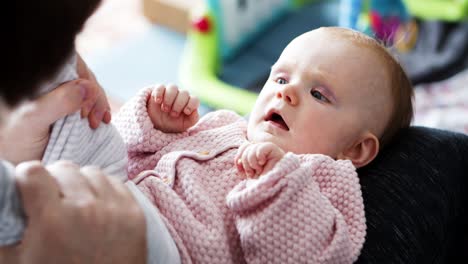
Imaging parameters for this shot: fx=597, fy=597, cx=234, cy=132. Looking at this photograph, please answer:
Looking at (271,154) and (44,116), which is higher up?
(44,116)

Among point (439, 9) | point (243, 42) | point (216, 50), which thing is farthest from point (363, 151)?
point (439, 9)

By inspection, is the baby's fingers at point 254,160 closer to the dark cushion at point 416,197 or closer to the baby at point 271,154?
the baby at point 271,154

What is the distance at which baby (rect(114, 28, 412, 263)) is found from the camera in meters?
0.86

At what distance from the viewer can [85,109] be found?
0.80 meters

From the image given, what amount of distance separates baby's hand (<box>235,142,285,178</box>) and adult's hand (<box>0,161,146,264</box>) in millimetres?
247

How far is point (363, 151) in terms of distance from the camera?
109 cm

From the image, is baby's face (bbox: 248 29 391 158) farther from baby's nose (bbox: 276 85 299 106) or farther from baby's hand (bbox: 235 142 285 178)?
baby's hand (bbox: 235 142 285 178)

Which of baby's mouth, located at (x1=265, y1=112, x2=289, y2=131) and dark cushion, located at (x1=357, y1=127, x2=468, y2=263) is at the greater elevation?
baby's mouth, located at (x1=265, y1=112, x2=289, y2=131)

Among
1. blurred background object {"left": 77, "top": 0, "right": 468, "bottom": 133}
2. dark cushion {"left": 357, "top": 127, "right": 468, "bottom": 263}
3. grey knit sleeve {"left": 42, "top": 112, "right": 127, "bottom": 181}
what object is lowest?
blurred background object {"left": 77, "top": 0, "right": 468, "bottom": 133}

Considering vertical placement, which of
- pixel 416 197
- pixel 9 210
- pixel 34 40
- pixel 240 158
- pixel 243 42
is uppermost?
pixel 34 40

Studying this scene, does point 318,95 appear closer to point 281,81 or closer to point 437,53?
point 281,81

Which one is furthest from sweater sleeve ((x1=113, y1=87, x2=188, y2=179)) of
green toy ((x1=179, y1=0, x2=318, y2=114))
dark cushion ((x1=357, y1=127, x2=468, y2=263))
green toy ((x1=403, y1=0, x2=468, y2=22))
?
green toy ((x1=403, y1=0, x2=468, y2=22))

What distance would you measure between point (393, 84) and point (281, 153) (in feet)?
1.13

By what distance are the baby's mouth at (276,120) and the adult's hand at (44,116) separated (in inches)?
13.9
